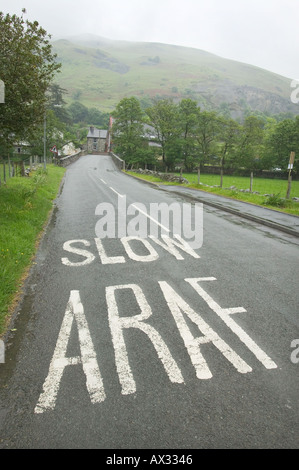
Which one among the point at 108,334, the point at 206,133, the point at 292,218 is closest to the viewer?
the point at 108,334

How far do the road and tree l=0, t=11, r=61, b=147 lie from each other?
243 inches

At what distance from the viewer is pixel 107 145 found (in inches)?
3696

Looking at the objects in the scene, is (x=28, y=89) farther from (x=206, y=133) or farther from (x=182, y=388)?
(x=206, y=133)

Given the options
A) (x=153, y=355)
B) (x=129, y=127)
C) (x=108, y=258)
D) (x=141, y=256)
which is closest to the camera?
(x=153, y=355)

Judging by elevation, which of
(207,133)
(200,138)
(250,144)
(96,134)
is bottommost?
(250,144)

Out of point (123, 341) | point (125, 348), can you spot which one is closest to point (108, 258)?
point (123, 341)

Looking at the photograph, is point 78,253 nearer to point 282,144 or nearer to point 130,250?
point 130,250

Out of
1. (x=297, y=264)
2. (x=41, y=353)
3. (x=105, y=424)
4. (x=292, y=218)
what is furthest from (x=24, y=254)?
(x=292, y=218)

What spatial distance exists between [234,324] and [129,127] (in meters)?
51.9

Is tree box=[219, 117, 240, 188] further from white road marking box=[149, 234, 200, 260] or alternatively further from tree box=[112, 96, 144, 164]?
white road marking box=[149, 234, 200, 260]

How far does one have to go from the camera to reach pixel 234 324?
4.11 meters

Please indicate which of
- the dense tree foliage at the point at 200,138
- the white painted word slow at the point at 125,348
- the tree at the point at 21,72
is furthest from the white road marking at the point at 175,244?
the dense tree foliage at the point at 200,138

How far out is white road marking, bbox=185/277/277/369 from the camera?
342cm
